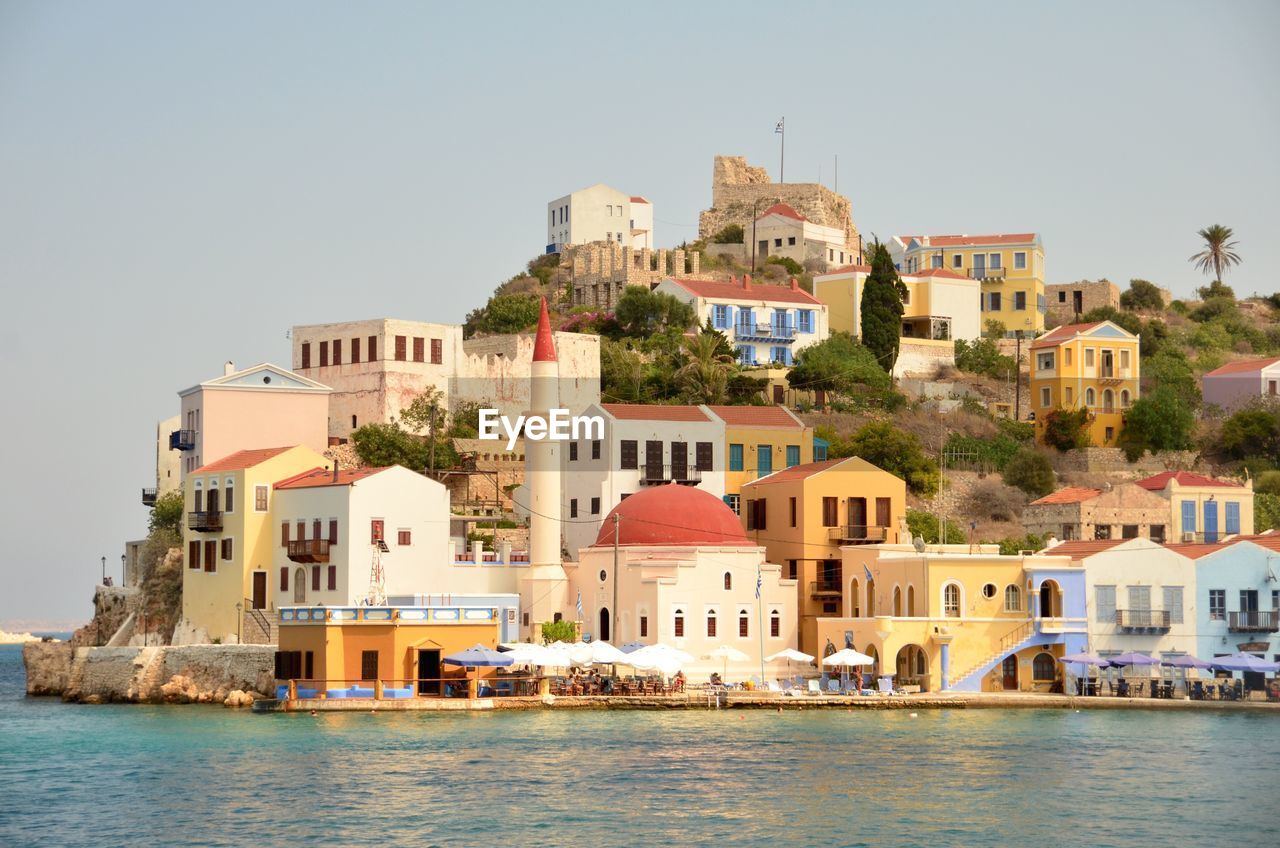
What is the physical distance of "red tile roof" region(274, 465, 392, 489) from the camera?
210 feet

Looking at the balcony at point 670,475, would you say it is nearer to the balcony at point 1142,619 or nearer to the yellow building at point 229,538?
the yellow building at point 229,538

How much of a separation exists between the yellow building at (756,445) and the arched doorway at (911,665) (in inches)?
438

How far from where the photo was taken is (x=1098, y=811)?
41625mm

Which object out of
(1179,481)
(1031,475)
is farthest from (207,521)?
(1179,481)

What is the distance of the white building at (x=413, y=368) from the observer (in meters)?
79.4

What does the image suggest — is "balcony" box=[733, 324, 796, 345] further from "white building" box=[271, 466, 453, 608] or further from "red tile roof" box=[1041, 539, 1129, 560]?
"white building" box=[271, 466, 453, 608]

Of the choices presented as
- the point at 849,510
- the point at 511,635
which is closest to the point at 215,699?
the point at 511,635

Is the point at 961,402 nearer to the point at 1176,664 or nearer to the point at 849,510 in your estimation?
the point at 849,510

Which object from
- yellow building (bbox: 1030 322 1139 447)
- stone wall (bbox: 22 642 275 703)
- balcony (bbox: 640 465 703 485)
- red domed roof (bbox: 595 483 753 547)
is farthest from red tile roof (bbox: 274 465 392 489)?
yellow building (bbox: 1030 322 1139 447)

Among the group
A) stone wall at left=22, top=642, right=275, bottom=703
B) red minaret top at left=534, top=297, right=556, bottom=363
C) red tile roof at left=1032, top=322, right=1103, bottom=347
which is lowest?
stone wall at left=22, top=642, right=275, bottom=703

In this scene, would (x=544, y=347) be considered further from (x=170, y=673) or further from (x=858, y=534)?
(x=170, y=673)

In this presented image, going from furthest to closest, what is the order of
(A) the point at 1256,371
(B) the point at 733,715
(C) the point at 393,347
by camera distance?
(A) the point at 1256,371 → (C) the point at 393,347 → (B) the point at 733,715

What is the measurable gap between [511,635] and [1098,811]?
87.1ft

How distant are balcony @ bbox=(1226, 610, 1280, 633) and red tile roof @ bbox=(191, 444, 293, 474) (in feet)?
101
